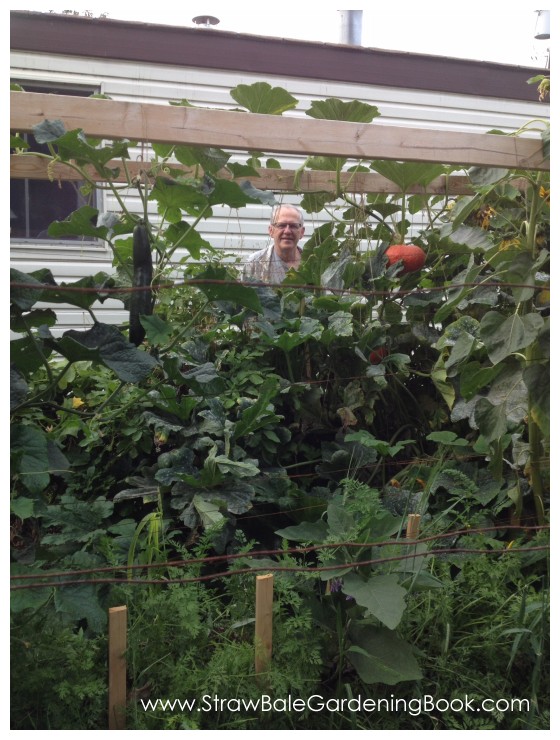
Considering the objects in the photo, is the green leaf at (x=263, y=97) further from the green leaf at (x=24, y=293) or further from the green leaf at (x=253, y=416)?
the green leaf at (x=24, y=293)

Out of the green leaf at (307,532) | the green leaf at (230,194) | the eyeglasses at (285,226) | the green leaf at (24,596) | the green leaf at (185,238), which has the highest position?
the eyeglasses at (285,226)

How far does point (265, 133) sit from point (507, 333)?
758 mm

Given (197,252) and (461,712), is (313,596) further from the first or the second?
(197,252)

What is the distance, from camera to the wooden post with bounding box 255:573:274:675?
1.56 m

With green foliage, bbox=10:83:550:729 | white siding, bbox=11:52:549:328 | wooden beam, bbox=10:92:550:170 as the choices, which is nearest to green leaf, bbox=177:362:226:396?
green foliage, bbox=10:83:550:729

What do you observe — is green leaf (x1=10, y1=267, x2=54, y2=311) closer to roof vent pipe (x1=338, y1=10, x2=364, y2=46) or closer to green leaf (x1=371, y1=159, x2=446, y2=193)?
green leaf (x1=371, y1=159, x2=446, y2=193)

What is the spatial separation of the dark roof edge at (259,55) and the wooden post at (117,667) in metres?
3.88

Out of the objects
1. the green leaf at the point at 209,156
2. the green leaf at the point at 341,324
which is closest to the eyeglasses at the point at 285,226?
the green leaf at the point at 341,324

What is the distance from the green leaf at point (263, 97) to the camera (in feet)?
8.20

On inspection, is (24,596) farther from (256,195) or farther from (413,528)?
(256,195)

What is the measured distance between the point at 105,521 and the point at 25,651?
0.66 m

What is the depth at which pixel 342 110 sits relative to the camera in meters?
2.65

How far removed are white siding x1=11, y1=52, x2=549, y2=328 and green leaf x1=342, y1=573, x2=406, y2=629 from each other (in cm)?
283
